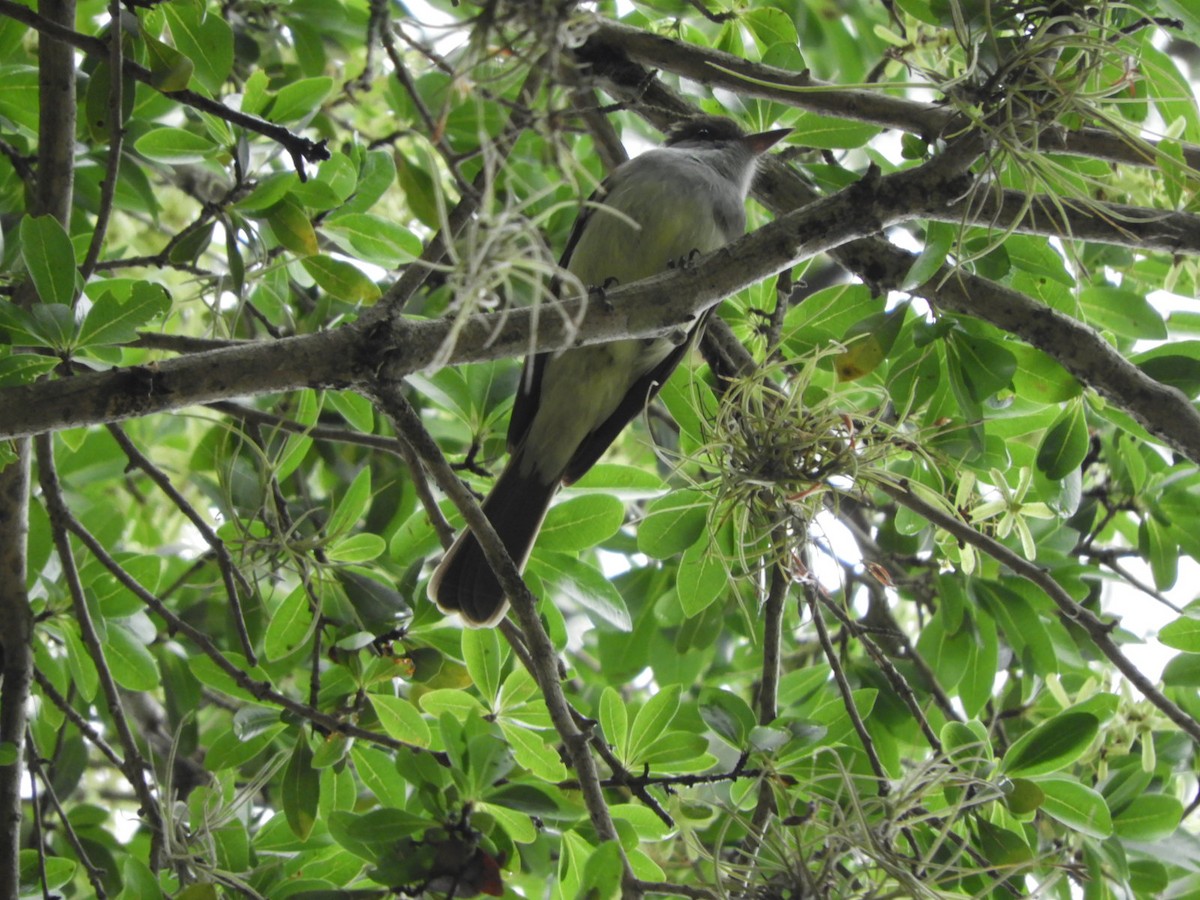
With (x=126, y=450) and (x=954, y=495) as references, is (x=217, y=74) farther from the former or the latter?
(x=954, y=495)

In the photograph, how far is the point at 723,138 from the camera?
4398 mm

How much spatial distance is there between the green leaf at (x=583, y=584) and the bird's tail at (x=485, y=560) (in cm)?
7

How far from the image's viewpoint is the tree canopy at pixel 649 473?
92.8 inches

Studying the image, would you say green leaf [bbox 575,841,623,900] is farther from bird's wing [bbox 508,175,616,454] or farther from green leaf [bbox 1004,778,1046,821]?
bird's wing [bbox 508,175,616,454]

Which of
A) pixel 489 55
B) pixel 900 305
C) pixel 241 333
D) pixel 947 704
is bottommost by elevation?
pixel 947 704

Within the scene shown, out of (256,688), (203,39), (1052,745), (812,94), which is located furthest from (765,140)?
(256,688)

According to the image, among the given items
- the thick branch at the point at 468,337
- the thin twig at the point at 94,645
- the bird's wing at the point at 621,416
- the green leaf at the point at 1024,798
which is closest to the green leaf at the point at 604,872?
the thick branch at the point at 468,337

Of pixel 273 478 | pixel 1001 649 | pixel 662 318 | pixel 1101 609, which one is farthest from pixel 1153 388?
pixel 273 478

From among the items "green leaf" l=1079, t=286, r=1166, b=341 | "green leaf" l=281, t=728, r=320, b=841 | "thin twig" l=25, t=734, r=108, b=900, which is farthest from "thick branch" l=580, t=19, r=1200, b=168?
"thin twig" l=25, t=734, r=108, b=900

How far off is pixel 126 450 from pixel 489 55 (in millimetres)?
1874

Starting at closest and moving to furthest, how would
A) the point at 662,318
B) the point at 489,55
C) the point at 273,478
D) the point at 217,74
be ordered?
1. the point at 489,55
2. the point at 662,318
3. the point at 273,478
4. the point at 217,74

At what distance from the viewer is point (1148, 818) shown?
3023mm

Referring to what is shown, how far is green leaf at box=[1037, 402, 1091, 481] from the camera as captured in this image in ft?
9.91

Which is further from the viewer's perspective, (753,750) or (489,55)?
(753,750)
